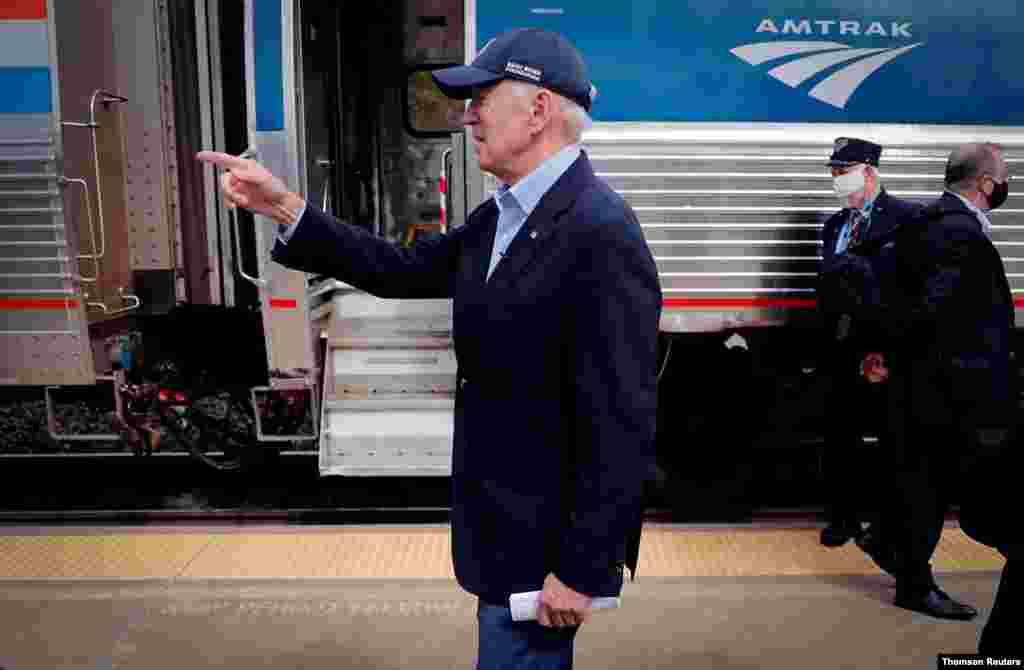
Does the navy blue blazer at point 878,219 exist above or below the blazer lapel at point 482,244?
below

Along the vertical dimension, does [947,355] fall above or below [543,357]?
below

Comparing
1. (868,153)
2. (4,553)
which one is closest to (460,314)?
(868,153)

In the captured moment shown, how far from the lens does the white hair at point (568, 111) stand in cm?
160

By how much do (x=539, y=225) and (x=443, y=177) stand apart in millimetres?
2858

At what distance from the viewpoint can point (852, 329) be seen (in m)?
3.76

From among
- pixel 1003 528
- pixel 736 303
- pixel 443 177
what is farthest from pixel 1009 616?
pixel 443 177

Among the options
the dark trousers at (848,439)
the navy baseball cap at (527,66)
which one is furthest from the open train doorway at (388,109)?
the navy baseball cap at (527,66)

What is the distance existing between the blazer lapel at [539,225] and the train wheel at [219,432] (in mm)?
3693

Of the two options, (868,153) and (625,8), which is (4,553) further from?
(868,153)

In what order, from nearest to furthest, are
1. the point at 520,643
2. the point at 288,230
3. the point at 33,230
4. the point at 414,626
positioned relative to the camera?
the point at 520,643 → the point at 288,230 → the point at 414,626 → the point at 33,230

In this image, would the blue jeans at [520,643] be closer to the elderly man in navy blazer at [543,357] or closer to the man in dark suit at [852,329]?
the elderly man in navy blazer at [543,357]


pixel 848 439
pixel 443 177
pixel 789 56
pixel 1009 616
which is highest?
pixel 789 56

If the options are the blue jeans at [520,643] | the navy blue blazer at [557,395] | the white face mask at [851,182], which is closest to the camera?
the navy blue blazer at [557,395]

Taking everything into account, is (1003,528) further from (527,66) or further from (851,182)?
(851,182)
